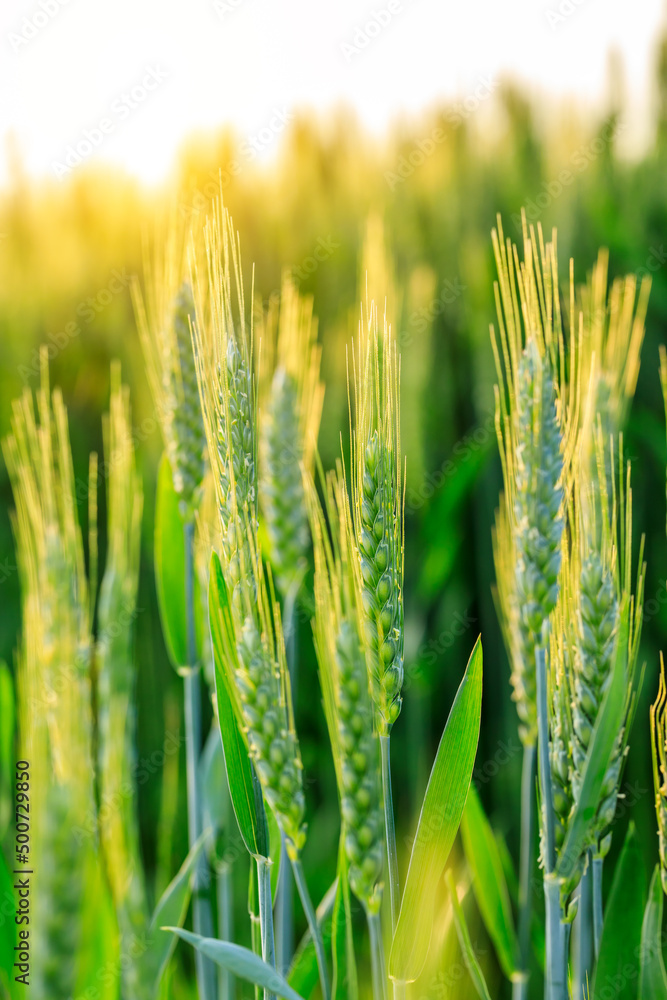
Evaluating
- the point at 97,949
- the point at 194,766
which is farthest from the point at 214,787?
the point at 97,949

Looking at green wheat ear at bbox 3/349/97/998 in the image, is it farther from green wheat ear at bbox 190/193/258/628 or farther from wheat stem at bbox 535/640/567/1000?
wheat stem at bbox 535/640/567/1000

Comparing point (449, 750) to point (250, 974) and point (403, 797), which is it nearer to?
point (250, 974)

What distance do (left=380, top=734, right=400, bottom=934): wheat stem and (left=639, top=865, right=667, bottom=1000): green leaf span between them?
A: 237 millimetres

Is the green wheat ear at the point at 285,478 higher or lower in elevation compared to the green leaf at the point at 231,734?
higher

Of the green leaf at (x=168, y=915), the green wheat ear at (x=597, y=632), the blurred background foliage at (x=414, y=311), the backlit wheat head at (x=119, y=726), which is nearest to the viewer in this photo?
the green wheat ear at (x=597, y=632)

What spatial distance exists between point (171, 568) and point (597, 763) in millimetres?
579

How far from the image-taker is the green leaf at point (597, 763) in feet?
1.90

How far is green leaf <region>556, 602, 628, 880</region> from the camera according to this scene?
58 centimetres

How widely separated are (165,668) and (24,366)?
897mm

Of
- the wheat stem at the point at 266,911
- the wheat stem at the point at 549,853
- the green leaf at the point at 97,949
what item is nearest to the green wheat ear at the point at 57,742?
the green leaf at the point at 97,949

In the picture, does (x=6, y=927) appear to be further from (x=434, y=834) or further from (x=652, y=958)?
(x=652, y=958)

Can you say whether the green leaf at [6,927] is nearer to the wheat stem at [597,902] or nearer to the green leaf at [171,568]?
the green leaf at [171,568]

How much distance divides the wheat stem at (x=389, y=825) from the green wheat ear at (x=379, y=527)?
0.02 meters

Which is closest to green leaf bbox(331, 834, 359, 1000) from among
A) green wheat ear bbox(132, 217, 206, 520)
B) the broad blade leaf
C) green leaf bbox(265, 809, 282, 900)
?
green leaf bbox(265, 809, 282, 900)
